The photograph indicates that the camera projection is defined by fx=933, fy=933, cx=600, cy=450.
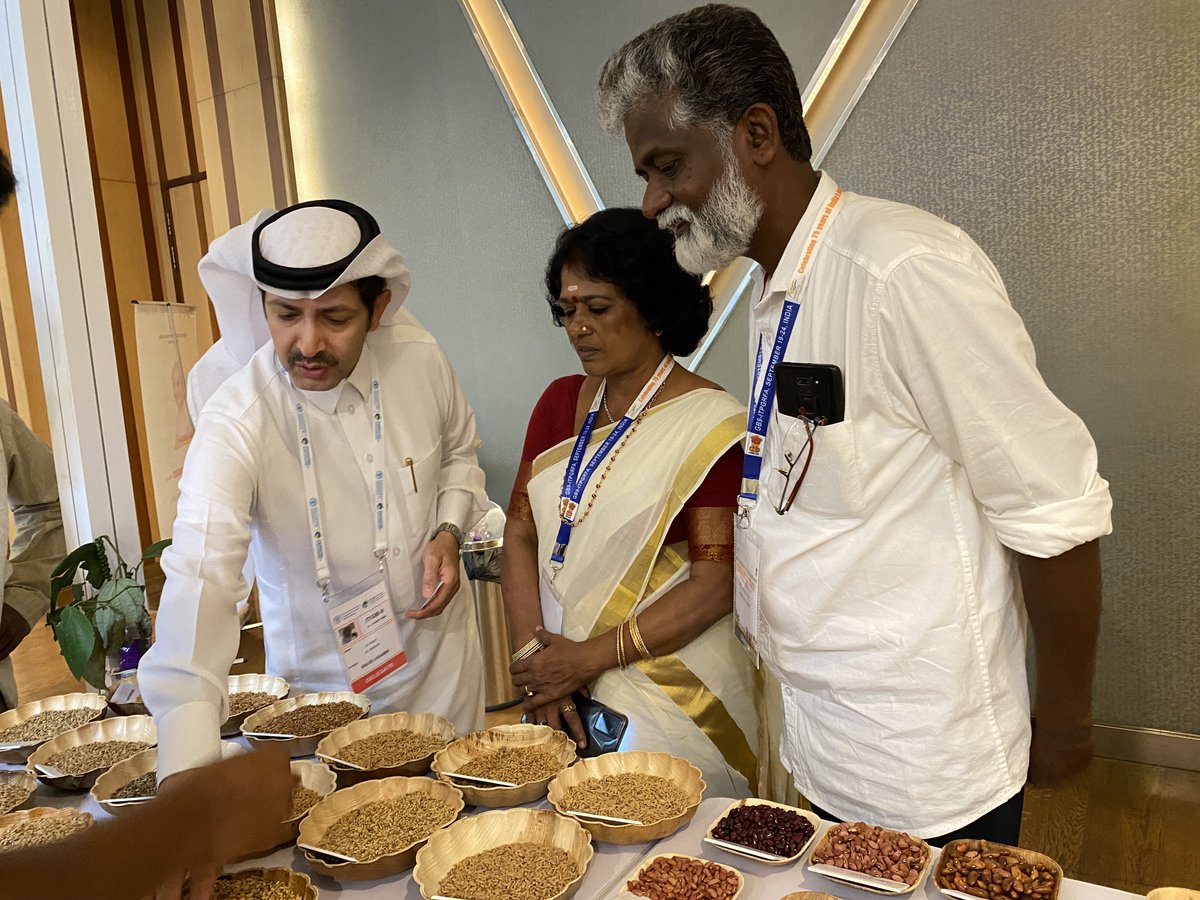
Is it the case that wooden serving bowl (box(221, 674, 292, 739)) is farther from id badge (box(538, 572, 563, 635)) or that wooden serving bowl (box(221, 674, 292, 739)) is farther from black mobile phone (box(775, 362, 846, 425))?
black mobile phone (box(775, 362, 846, 425))

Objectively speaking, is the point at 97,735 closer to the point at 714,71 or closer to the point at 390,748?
the point at 390,748

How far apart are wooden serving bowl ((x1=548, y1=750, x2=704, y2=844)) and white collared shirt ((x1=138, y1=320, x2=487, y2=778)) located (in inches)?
21.0

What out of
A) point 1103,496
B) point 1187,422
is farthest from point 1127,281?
point 1103,496

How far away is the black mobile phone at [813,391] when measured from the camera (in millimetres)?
1259

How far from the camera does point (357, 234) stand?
1.77 metres

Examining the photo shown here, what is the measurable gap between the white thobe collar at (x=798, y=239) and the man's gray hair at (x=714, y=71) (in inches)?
3.3

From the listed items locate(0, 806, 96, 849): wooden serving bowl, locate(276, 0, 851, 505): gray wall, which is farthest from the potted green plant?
locate(276, 0, 851, 505): gray wall

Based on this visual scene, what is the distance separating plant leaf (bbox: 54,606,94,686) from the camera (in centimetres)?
205

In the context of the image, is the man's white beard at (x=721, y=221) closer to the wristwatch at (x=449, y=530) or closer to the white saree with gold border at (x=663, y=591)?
the white saree with gold border at (x=663, y=591)

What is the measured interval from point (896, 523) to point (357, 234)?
1118mm

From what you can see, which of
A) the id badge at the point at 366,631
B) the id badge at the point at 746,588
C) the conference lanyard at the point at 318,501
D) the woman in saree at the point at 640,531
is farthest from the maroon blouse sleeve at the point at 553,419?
the id badge at the point at 746,588

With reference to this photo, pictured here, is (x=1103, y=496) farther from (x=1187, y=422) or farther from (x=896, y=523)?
(x=1187, y=422)

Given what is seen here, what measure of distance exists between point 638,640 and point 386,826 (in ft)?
1.82

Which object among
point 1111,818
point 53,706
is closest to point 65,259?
point 53,706
